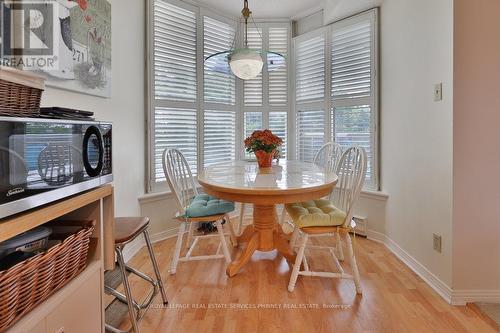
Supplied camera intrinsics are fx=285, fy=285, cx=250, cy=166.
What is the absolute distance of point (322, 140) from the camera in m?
3.57

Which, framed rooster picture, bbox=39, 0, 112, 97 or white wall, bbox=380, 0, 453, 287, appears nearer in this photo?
framed rooster picture, bbox=39, 0, 112, 97

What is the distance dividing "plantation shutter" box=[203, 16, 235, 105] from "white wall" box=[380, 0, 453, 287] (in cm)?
183

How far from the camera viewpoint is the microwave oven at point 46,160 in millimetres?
687

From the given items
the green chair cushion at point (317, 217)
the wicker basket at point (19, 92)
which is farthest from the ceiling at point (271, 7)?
the wicker basket at point (19, 92)

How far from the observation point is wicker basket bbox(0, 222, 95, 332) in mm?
708

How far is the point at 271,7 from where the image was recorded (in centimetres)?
354

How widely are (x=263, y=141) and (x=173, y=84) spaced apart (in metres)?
1.37

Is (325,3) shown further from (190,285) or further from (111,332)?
(111,332)

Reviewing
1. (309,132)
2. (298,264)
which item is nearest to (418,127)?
(298,264)

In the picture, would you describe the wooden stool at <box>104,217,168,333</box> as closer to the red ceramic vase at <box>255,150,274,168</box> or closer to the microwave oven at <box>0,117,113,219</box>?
the microwave oven at <box>0,117,113,219</box>

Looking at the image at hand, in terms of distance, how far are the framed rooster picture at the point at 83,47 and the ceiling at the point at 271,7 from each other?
1.61 meters

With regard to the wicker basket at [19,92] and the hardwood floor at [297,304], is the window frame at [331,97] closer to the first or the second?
the hardwood floor at [297,304]

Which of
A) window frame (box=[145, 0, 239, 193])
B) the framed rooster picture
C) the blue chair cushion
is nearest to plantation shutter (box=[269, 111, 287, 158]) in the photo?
window frame (box=[145, 0, 239, 193])

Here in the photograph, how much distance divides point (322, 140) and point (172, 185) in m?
2.09
